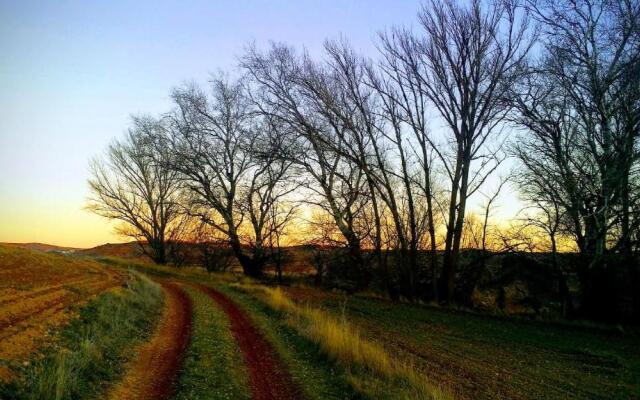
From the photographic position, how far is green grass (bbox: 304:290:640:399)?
26.6 feet

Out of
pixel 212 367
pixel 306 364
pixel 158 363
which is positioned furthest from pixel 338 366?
pixel 158 363

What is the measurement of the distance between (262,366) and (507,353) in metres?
6.23

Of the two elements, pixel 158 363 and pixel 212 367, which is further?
pixel 158 363

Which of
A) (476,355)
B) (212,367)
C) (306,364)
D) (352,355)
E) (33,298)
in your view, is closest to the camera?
(212,367)

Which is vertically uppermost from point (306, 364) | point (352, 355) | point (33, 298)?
point (33, 298)

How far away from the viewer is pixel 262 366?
837 centimetres

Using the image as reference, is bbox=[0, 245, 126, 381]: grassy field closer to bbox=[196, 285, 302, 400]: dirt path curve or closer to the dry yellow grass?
bbox=[196, 285, 302, 400]: dirt path curve

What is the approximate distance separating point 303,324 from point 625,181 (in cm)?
1116

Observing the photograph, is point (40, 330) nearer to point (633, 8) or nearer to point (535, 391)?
point (535, 391)

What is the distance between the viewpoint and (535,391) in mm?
7863

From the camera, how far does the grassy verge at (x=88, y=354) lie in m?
5.90

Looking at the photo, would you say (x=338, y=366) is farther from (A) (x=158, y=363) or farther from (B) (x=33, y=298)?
(B) (x=33, y=298)

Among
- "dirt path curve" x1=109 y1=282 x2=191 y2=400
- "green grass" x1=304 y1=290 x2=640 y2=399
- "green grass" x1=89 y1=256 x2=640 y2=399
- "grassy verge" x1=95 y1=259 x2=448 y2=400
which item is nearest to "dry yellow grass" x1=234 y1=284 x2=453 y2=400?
"grassy verge" x1=95 y1=259 x2=448 y2=400

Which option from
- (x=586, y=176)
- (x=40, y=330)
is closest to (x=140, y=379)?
(x=40, y=330)
